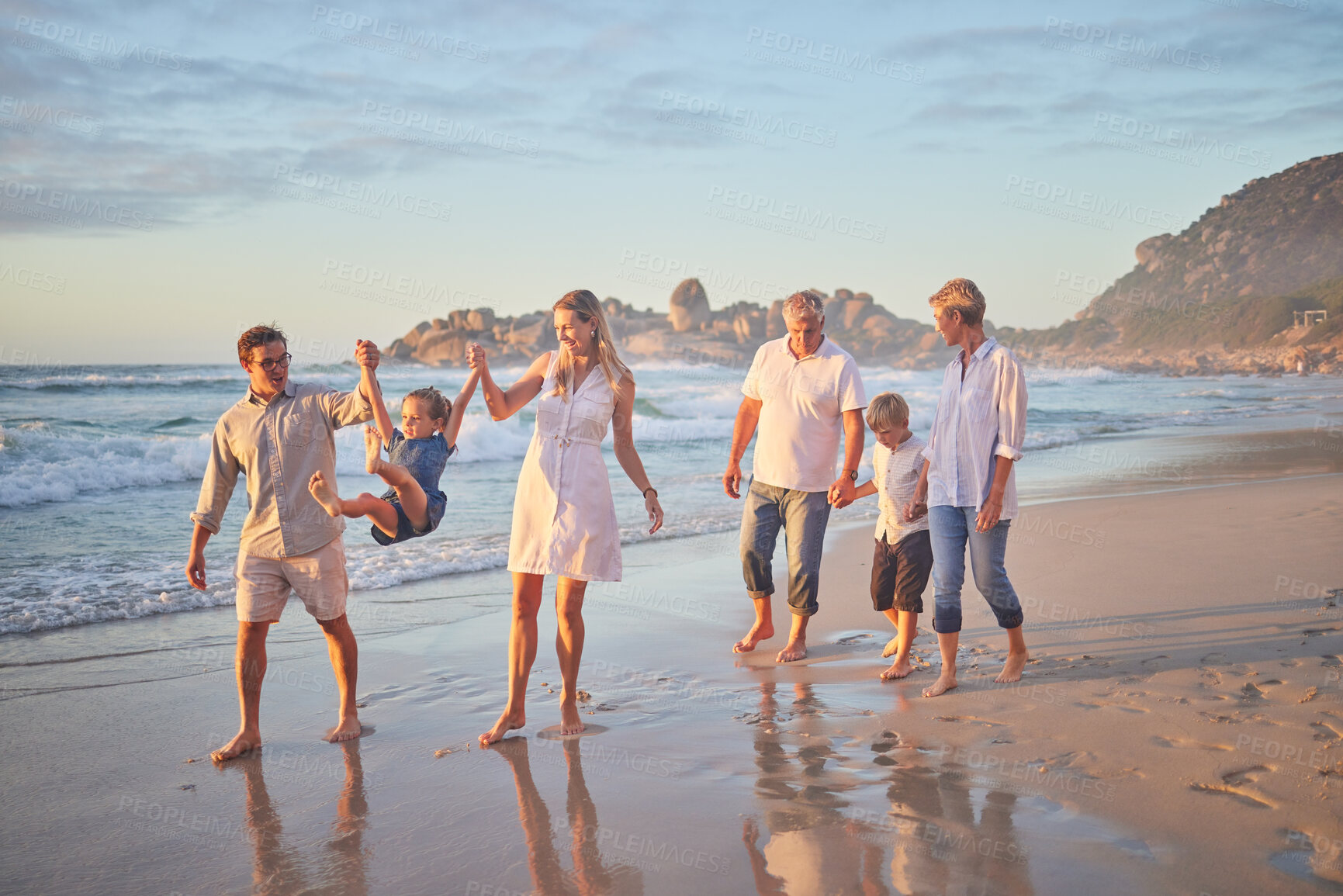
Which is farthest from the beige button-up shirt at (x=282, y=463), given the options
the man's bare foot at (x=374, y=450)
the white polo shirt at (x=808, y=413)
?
the white polo shirt at (x=808, y=413)

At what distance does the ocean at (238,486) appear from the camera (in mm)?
7402

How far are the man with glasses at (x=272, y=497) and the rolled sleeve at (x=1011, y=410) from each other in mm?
2860

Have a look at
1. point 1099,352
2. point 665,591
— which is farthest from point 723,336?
point 665,591

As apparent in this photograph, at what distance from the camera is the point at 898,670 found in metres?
4.66

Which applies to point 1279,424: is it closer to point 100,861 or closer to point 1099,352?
point 100,861

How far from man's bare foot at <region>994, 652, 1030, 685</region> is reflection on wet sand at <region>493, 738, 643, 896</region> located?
7.08 ft

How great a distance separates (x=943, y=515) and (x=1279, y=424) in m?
20.2

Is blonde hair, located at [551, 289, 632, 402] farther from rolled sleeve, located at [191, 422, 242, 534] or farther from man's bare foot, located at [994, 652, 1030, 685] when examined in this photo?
man's bare foot, located at [994, 652, 1030, 685]

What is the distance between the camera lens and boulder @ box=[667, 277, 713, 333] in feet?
342

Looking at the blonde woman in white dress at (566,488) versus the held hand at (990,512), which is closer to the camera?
the blonde woman in white dress at (566,488)

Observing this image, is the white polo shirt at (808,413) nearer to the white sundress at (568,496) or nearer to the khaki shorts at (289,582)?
the white sundress at (568,496)

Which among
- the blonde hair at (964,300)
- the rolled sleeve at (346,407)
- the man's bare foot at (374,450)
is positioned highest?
the blonde hair at (964,300)

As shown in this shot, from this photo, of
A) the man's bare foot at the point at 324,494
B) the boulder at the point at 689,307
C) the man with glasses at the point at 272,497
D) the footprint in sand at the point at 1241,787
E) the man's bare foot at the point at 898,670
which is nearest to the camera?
the footprint in sand at the point at 1241,787

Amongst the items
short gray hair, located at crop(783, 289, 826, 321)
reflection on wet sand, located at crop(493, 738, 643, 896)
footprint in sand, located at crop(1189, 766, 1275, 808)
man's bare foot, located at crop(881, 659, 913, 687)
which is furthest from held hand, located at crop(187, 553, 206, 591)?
footprint in sand, located at crop(1189, 766, 1275, 808)
